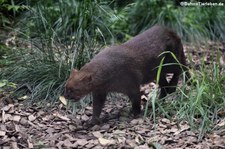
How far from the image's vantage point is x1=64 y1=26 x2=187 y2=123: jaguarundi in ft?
19.0

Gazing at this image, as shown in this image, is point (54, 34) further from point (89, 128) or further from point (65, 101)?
point (89, 128)

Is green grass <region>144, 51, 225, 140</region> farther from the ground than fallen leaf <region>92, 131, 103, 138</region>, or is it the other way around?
green grass <region>144, 51, 225, 140</region>

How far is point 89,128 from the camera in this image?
19.2 ft

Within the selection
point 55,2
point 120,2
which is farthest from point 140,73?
point 120,2

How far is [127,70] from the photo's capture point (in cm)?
607

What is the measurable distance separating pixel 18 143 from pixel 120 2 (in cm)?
596

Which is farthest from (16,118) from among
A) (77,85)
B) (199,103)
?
(199,103)

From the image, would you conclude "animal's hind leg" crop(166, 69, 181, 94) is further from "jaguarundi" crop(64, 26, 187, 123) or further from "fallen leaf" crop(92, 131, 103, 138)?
"fallen leaf" crop(92, 131, 103, 138)

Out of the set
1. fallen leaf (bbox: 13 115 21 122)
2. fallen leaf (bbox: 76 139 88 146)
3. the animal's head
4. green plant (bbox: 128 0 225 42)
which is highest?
green plant (bbox: 128 0 225 42)

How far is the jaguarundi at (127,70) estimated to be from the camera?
580 centimetres

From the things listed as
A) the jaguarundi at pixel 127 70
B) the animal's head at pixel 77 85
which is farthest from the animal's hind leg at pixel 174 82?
the animal's head at pixel 77 85

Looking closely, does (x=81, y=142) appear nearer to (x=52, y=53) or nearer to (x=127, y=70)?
(x=127, y=70)

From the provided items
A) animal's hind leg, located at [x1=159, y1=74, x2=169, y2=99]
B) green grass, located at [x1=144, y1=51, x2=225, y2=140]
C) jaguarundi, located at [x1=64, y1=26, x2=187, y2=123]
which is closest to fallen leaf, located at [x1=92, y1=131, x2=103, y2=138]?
jaguarundi, located at [x1=64, y1=26, x2=187, y2=123]

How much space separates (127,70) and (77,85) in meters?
0.73
